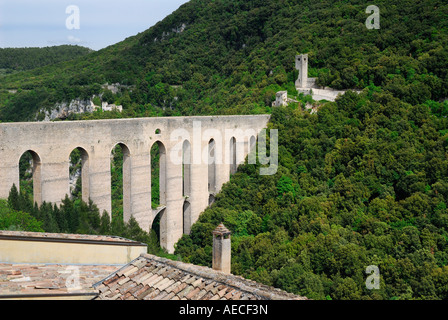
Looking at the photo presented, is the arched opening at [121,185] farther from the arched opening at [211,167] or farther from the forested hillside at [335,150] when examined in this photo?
the arched opening at [211,167]

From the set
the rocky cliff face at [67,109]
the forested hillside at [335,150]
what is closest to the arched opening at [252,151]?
the forested hillside at [335,150]

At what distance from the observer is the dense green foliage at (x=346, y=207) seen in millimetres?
22938

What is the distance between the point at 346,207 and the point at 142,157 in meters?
10.5

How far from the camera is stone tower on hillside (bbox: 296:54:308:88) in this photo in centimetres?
4097

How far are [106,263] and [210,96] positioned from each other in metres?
41.3

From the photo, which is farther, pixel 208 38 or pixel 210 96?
pixel 208 38

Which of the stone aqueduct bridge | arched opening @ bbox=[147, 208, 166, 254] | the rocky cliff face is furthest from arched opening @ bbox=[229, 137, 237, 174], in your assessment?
the rocky cliff face

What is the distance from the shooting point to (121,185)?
3947 cm

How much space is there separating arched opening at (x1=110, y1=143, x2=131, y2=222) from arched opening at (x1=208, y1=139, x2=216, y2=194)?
5.29 m

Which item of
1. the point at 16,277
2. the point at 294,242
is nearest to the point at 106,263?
the point at 16,277

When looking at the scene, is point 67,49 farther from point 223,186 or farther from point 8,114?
point 223,186

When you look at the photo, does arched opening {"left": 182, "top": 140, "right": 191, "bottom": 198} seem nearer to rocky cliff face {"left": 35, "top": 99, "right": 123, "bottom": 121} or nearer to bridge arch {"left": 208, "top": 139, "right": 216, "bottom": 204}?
bridge arch {"left": 208, "top": 139, "right": 216, "bottom": 204}
